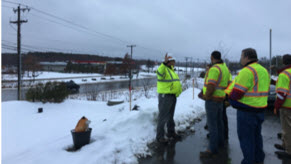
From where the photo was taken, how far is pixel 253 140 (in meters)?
3.38

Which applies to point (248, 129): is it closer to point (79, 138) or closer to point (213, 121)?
point (213, 121)

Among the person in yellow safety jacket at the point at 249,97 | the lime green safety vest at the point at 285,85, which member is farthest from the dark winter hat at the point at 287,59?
the person in yellow safety jacket at the point at 249,97

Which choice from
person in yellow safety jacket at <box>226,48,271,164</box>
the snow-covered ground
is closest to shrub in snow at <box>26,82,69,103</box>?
the snow-covered ground

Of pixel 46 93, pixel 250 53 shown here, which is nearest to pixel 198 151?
pixel 250 53

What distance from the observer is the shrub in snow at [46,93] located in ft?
31.5

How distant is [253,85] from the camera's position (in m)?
3.23

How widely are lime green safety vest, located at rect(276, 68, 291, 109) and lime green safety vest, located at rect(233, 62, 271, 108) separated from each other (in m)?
1.10

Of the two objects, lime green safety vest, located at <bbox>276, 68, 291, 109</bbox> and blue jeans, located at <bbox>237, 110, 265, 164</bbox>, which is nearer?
blue jeans, located at <bbox>237, 110, 265, 164</bbox>

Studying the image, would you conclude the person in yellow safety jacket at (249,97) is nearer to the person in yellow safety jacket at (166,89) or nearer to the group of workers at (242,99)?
the group of workers at (242,99)

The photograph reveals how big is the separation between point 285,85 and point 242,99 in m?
1.47

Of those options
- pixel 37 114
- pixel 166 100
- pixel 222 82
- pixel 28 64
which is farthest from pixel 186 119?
pixel 28 64

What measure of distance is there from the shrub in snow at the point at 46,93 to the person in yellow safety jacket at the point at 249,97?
8.69 metres

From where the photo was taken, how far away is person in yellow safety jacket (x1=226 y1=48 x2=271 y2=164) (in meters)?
3.22

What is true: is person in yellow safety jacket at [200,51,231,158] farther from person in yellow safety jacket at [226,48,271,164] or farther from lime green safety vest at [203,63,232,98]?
person in yellow safety jacket at [226,48,271,164]
